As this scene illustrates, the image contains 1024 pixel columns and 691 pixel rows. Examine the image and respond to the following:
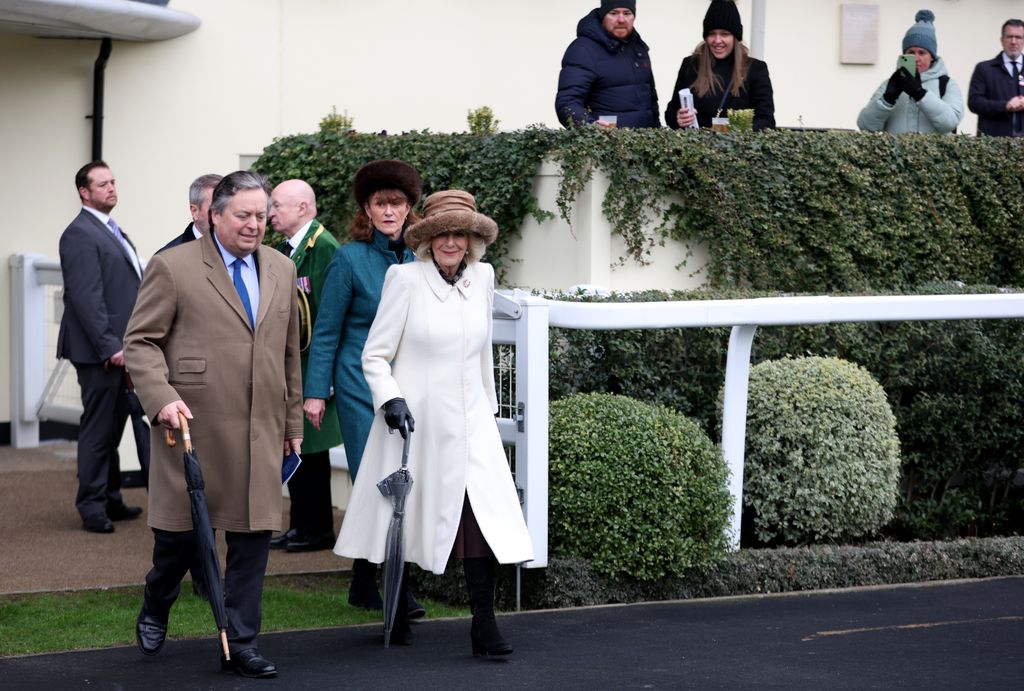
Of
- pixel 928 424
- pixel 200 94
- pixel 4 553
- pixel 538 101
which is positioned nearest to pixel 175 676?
pixel 4 553

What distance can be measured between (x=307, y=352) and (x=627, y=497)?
1.78 m

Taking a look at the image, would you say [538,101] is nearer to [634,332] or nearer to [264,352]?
[634,332]

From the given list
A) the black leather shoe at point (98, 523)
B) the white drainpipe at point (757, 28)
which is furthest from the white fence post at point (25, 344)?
the white drainpipe at point (757, 28)

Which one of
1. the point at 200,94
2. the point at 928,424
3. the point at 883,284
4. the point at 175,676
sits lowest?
the point at 175,676

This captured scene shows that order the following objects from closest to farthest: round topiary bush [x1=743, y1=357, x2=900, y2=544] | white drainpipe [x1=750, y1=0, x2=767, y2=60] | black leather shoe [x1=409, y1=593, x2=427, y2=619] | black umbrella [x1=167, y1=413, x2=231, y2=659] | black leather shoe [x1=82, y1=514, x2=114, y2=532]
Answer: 1. black umbrella [x1=167, y1=413, x2=231, y2=659]
2. black leather shoe [x1=409, y1=593, x2=427, y2=619]
3. round topiary bush [x1=743, y1=357, x2=900, y2=544]
4. black leather shoe [x1=82, y1=514, x2=114, y2=532]
5. white drainpipe [x1=750, y1=0, x2=767, y2=60]

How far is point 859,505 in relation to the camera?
7.87m

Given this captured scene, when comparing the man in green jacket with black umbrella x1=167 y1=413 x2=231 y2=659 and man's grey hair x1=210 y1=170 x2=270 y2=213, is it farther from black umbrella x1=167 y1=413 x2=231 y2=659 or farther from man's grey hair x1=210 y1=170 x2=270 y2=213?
black umbrella x1=167 y1=413 x2=231 y2=659

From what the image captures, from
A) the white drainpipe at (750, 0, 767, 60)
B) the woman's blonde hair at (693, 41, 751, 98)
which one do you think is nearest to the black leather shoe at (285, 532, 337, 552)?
the woman's blonde hair at (693, 41, 751, 98)

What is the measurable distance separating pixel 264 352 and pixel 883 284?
186 inches

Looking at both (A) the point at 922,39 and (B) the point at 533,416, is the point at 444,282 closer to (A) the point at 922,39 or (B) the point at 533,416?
(B) the point at 533,416

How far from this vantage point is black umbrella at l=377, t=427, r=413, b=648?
6184mm

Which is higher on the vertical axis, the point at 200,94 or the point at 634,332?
the point at 200,94

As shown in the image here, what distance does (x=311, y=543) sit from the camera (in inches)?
333

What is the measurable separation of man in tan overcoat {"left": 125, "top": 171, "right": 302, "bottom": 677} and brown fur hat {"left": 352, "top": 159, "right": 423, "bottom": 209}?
0.93 m
